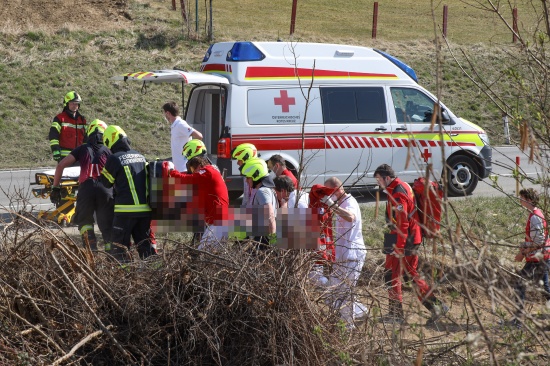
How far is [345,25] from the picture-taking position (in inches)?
1288

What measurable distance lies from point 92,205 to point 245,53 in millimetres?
4065

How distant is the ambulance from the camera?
12109 millimetres

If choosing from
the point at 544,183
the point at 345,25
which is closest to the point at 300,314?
the point at 544,183

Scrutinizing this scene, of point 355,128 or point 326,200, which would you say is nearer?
point 326,200

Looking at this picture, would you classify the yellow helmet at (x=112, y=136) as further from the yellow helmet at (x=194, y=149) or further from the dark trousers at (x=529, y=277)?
the dark trousers at (x=529, y=277)

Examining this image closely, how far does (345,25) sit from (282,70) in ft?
69.6

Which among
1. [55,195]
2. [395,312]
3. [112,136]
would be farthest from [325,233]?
[55,195]

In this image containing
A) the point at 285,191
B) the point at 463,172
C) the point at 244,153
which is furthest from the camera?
the point at 463,172

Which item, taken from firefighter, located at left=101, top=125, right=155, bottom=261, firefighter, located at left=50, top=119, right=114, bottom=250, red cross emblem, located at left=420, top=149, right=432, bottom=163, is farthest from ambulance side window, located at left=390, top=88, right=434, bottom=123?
firefighter, located at left=101, top=125, right=155, bottom=261

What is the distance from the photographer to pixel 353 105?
12.8 m

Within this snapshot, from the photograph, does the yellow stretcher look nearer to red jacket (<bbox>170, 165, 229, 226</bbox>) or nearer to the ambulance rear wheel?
red jacket (<bbox>170, 165, 229, 226</bbox>)

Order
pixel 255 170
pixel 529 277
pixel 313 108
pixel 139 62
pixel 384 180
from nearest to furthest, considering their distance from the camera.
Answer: pixel 529 277 < pixel 255 170 < pixel 384 180 < pixel 313 108 < pixel 139 62

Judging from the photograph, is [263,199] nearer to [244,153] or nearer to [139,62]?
[244,153]

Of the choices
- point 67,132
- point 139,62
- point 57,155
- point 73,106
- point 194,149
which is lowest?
point 57,155
